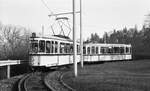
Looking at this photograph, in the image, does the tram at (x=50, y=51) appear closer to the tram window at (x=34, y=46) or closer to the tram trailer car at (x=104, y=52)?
the tram window at (x=34, y=46)

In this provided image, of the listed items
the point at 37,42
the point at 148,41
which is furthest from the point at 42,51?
the point at 148,41

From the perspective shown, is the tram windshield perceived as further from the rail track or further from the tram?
the rail track

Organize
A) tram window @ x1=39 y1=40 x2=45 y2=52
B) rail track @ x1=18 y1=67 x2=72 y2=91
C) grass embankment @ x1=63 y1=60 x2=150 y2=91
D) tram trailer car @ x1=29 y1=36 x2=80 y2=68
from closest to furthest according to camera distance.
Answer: grass embankment @ x1=63 y1=60 x2=150 y2=91 < rail track @ x1=18 y1=67 x2=72 y2=91 < tram trailer car @ x1=29 y1=36 x2=80 y2=68 < tram window @ x1=39 y1=40 x2=45 y2=52

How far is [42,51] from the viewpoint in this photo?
1839 centimetres

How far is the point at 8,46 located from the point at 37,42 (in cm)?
3644

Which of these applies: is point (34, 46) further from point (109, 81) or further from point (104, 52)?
point (104, 52)

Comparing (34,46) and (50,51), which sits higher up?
(34,46)

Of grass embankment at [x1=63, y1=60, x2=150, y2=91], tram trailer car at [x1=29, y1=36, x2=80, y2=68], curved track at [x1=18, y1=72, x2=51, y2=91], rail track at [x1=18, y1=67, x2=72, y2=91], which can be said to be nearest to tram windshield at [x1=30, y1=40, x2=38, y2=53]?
tram trailer car at [x1=29, y1=36, x2=80, y2=68]

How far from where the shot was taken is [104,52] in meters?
A: 32.4

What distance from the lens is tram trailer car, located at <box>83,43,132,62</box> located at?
30125 mm

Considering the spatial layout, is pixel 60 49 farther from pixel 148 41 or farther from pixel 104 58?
pixel 148 41

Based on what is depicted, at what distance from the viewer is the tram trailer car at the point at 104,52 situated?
30.1 m

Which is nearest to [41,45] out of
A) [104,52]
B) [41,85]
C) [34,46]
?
[34,46]

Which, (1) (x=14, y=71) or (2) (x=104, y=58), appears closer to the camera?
(1) (x=14, y=71)
